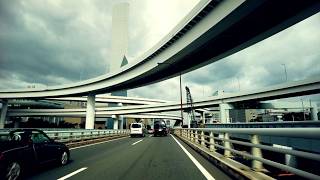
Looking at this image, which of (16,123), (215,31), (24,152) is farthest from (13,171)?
(16,123)

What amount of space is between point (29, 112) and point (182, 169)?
96.7 metres

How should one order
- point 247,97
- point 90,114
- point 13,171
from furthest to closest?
point 247,97 → point 90,114 → point 13,171

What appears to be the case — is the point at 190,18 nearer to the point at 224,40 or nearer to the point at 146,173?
the point at 224,40

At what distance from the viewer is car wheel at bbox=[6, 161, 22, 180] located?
19.4 ft

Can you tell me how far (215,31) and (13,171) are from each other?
65.3 feet

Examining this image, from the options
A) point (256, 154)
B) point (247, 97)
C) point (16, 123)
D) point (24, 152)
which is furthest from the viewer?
point (16, 123)

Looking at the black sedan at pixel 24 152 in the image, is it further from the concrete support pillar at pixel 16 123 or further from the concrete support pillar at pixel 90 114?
the concrete support pillar at pixel 16 123

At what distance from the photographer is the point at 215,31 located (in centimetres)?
2270

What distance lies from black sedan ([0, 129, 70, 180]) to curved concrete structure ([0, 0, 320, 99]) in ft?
51.1

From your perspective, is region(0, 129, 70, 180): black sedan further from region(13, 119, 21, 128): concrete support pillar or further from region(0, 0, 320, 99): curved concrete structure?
region(13, 119, 21, 128): concrete support pillar

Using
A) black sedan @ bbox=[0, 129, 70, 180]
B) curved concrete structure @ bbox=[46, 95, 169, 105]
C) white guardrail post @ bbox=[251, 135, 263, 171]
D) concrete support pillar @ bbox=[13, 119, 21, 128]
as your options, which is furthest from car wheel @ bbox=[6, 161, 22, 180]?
concrete support pillar @ bbox=[13, 119, 21, 128]

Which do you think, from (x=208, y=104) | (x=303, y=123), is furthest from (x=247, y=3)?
(x=208, y=104)

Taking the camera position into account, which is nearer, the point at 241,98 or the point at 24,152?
the point at 24,152

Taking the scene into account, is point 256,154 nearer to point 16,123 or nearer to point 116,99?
point 116,99
